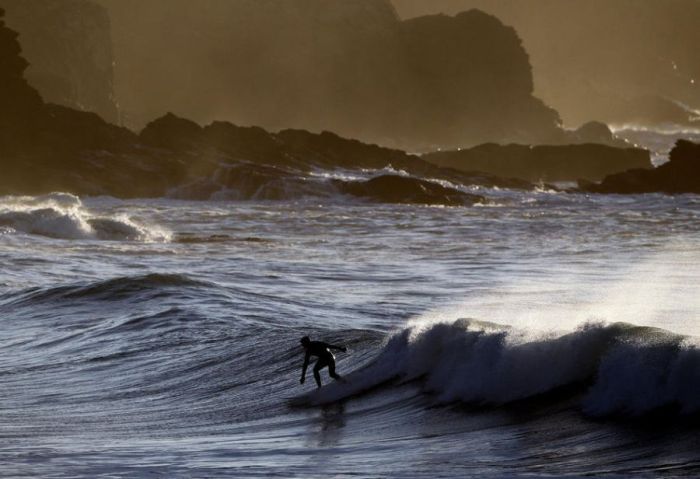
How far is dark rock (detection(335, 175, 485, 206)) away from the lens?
67.8 meters

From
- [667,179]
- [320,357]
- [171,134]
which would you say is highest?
[171,134]

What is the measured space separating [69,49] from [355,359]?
141 meters

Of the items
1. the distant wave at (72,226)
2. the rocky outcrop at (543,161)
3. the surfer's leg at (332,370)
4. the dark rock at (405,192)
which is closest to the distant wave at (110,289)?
the surfer's leg at (332,370)

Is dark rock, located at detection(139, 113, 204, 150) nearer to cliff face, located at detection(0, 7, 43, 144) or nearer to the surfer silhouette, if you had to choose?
cliff face, located at detection(0, 7, 43, 144)

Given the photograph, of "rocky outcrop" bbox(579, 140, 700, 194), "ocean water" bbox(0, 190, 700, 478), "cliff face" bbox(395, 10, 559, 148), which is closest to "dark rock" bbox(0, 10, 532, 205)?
"rocky outcrop" bbox(579, 140, 700, 194)

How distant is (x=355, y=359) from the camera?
1739 centimetres

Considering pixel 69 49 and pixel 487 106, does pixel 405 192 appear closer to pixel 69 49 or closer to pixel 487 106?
pixel 69 49

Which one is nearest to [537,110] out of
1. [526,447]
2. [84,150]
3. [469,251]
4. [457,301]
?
[84,150]

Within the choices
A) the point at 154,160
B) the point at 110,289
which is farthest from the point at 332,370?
the point at 154,160

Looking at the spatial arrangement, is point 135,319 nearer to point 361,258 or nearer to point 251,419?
point 251,419

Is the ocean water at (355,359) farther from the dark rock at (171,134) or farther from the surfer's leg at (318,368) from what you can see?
the dark rock at (171,134)

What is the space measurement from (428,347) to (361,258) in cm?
1911

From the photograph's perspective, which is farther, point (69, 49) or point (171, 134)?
point (69, 49)

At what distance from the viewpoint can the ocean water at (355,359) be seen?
11.4 meters
